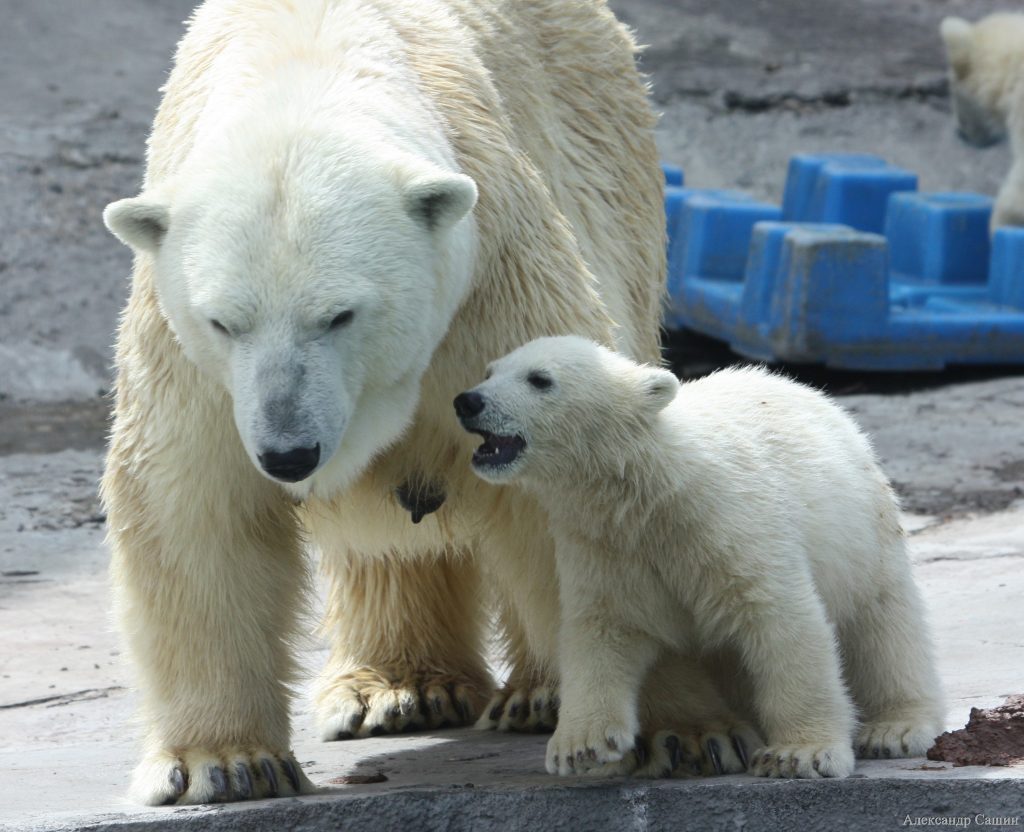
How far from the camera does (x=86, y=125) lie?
787cm

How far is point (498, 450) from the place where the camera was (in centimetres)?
258

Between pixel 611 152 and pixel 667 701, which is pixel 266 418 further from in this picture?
pixel 611 152

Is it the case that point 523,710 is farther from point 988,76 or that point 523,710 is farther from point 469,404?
point 988,76

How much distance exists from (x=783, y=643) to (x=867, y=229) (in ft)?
17.0

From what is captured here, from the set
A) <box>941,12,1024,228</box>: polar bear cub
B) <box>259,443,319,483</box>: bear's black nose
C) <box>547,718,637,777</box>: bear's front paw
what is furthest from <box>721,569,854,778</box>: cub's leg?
<box>941,12,1024,228</box>: polar bear cub

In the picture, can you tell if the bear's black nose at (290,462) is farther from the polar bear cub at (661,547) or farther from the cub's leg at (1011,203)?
the cub's leg at (1011,203)

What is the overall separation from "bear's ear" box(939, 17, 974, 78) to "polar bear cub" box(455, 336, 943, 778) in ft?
18.3

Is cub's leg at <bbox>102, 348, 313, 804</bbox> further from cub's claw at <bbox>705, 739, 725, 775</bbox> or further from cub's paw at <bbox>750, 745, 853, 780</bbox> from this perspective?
cub's paw at <bbox>750, 745, 853, 780</bbox>

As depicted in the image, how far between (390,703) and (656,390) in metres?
1.27

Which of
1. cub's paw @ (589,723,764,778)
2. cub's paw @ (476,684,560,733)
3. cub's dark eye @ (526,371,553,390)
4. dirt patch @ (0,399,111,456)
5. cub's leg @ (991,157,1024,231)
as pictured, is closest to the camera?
cub's dark eye @ (526,371,553,390)

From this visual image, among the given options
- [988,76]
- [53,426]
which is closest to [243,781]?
[53,426]

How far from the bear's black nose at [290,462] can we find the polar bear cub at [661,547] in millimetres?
268

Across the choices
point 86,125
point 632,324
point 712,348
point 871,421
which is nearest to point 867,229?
point 712,348

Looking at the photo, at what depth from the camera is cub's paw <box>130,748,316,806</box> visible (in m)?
2.80
